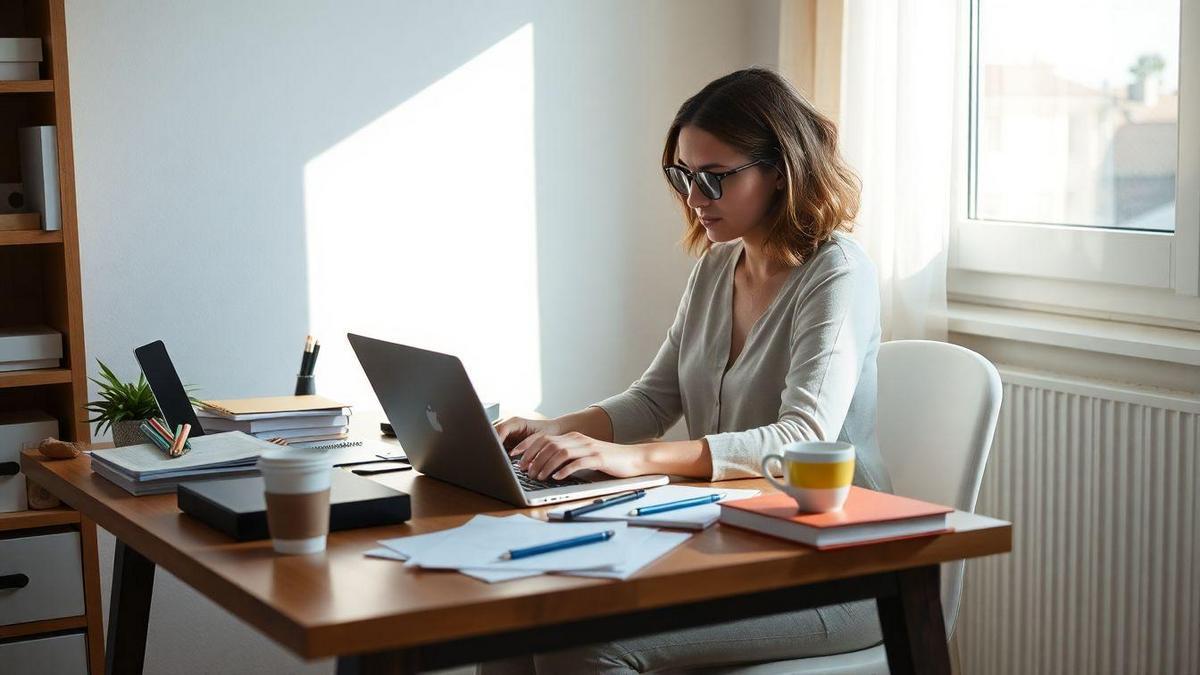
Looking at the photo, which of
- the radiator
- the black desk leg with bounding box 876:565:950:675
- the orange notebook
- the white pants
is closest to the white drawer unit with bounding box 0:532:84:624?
the white pants

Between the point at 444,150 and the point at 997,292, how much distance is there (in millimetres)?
1261

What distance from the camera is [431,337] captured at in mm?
3068

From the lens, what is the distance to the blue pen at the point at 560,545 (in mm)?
1319

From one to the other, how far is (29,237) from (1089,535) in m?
2.00

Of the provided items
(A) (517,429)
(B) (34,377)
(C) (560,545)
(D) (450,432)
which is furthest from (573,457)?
(B) (34,377)

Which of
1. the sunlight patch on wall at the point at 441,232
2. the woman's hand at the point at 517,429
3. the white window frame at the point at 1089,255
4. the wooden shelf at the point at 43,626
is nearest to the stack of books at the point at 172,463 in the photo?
the woman's hand at the point at 517,429

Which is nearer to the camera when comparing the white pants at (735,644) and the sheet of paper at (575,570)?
the sheet of paper at (575,570)

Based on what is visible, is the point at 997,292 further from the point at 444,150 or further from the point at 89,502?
the point at 89,502

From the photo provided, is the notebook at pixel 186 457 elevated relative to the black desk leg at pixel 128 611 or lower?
elevated

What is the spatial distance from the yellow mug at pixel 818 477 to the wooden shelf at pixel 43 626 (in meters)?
1.57

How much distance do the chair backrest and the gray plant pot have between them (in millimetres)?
1171

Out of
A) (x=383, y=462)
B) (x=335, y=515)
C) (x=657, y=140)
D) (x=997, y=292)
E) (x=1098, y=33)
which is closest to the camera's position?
(x=335, y=515)

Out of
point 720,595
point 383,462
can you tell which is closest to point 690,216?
point 383,462

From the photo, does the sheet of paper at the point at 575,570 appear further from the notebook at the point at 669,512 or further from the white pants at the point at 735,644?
the white pants at the point at 735,644
